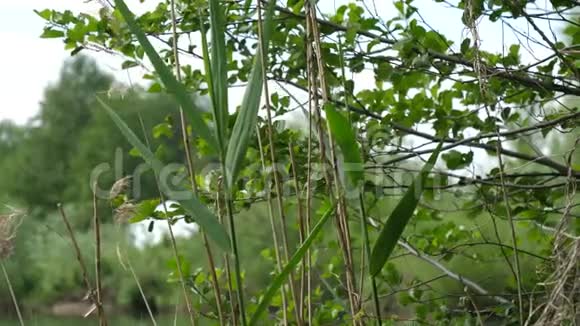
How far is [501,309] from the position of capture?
7.56 feet

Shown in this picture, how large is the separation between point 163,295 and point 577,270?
12300mm

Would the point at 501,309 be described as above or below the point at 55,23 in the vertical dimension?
below

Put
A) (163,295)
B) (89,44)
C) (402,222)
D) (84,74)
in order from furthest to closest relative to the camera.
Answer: (84,74)
(163,295)
(89,44)
(402,222)

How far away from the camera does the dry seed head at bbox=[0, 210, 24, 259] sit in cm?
138

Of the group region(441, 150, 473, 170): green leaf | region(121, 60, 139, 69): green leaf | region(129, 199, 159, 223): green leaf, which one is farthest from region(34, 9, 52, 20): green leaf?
region(441, 150, 473, 170): green leaf

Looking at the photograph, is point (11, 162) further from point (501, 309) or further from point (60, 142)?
point (501, 309)

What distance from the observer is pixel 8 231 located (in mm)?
1392

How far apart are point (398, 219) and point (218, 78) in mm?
323

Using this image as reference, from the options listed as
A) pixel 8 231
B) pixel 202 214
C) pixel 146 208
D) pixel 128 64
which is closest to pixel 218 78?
pixel 202 214

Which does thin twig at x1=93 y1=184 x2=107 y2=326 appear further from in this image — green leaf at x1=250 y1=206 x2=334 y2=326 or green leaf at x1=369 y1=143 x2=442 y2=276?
green leaf at x1=369 y1=143 x2=442 y2=276

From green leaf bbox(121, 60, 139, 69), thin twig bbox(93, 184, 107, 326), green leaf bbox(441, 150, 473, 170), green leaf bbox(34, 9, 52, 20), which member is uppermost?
green leaf bbox(34, 9, 52, 20)

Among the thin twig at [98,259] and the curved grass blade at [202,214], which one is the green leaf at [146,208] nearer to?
the thin twig at [98,259]

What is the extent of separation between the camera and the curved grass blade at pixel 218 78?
3.84 ft

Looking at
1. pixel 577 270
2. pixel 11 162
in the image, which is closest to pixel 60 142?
pixel 11 162
